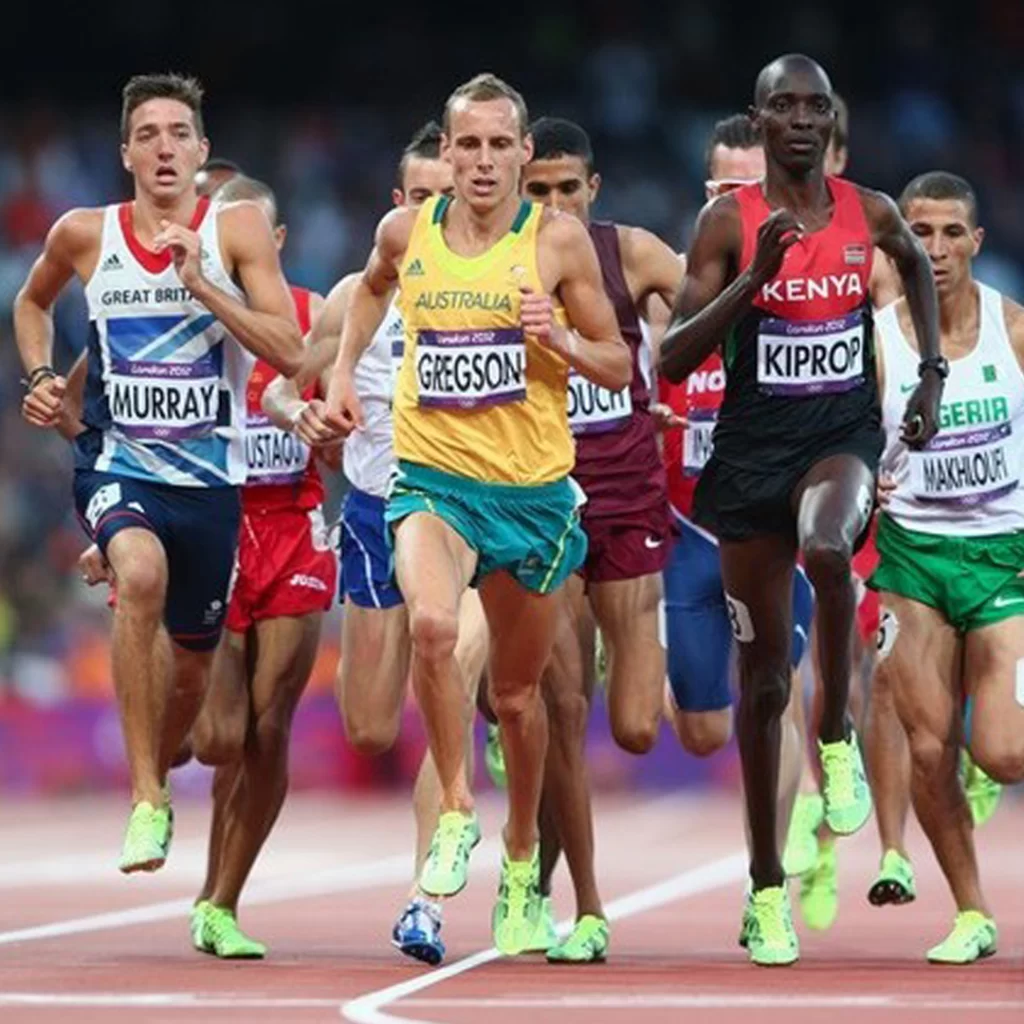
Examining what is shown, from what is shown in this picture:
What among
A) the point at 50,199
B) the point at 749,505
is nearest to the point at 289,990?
the point at 749,505

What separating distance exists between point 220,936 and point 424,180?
2852 millimetres

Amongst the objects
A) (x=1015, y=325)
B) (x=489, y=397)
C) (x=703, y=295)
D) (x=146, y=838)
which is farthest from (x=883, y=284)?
(x=146, y=838)

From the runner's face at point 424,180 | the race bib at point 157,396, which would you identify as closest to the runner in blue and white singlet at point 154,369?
the race bib at point 157,396

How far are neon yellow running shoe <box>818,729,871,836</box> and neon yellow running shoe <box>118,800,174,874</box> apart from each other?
2.08 metres

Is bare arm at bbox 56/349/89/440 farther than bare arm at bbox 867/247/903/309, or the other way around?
bare arm at bbox 867/247/903/309

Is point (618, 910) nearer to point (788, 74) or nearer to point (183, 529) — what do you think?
point (183, 529)

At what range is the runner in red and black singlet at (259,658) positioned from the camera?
11289 mm

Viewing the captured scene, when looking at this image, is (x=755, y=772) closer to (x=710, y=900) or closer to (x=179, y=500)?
(x=179, y=500)

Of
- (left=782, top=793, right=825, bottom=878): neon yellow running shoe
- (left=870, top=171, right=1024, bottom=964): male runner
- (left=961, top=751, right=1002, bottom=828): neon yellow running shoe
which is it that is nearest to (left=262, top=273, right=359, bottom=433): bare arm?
(left=870, top=171, right=1024, bottom=964): male runner

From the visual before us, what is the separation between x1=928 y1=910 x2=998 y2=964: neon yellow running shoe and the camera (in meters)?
10.4

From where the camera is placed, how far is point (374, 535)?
461 inches

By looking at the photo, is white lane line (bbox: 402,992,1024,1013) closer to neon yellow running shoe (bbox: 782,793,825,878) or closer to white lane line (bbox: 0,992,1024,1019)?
white lane line (bbox: 0,992,1024,1019)

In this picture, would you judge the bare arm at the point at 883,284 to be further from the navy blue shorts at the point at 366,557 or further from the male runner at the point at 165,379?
the male runner at the point at 165,379

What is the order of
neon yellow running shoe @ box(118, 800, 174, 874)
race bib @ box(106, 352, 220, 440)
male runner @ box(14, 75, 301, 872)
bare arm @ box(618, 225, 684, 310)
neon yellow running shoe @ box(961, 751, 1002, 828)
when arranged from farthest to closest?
neon yellow running shoe @ box(961, 751, 1002, 828) < bare arm @ box(618, 225, 684, 310) < race bib @ box(106, 352, 220, 440) < male runner @ box(14, 75, 301, 872) < neon yellow running shoe @ box(118, 800, 174, 874)
